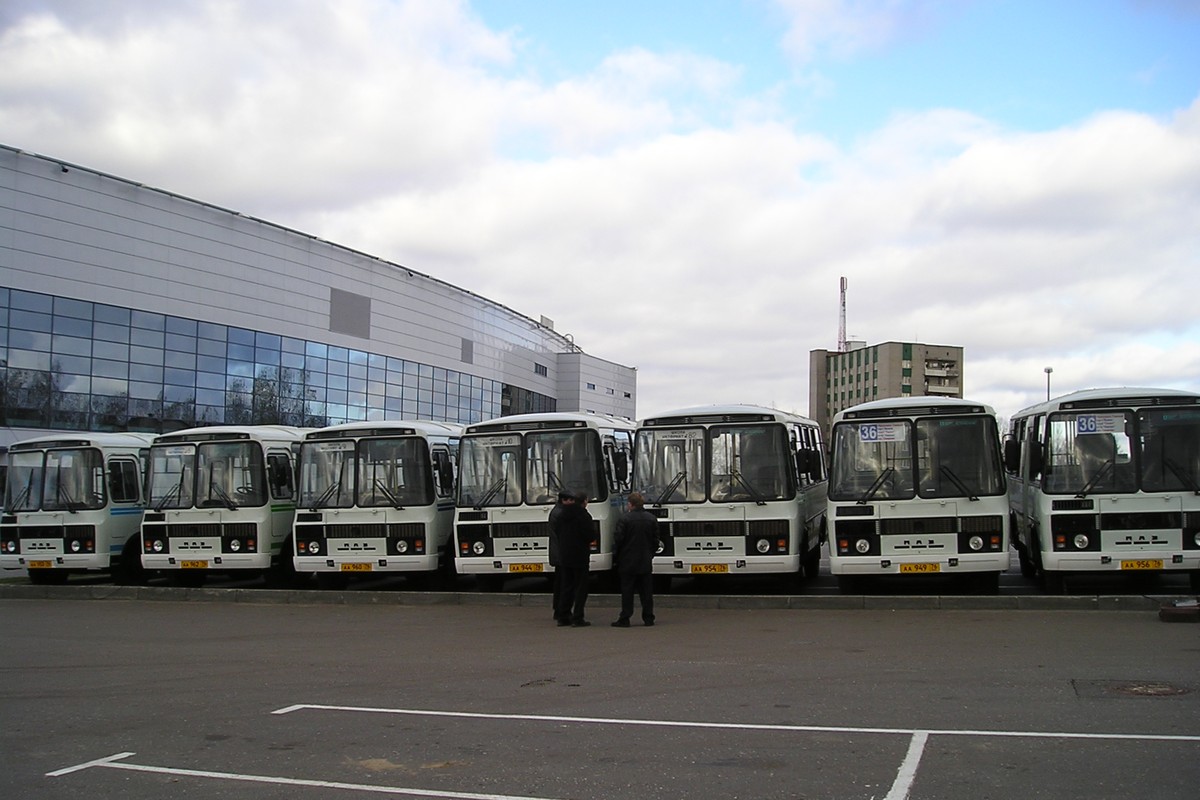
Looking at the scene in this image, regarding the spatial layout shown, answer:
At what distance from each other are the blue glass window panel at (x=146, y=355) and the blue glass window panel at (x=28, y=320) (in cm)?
409

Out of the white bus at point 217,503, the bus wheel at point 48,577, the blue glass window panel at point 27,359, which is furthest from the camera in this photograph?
the blue glass window panel at point 27,359

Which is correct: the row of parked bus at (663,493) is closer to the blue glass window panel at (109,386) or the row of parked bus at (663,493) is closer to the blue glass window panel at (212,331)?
the blue glass window panel at (109,386)

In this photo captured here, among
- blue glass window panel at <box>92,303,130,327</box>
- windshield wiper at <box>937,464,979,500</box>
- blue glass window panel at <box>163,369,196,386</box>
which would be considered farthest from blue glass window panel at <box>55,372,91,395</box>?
windshield wiper at <box>937,464,979,500</box>

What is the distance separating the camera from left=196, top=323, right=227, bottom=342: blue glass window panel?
166ft

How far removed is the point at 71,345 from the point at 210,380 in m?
7.70

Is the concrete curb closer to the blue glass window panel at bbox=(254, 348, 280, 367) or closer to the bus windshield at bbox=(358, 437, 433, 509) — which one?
the bus windshield at bbox=(358, 437, 433, 509)

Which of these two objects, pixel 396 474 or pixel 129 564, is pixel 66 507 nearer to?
pixel 129 564

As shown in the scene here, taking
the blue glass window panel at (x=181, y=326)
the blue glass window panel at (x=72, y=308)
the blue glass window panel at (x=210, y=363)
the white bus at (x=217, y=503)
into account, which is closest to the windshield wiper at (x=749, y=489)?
the white bus at (x=217, y=503)

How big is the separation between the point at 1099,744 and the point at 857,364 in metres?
98.8

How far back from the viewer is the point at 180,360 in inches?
1946

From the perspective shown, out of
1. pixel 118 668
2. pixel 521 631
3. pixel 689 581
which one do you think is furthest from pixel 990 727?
pixel 689 581

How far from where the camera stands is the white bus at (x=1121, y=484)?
14.5 m

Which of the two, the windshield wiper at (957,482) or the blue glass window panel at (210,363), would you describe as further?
the blue glass window panel at (210,363)

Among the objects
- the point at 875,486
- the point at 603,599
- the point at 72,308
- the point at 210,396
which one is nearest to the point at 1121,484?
the point at 875,486
